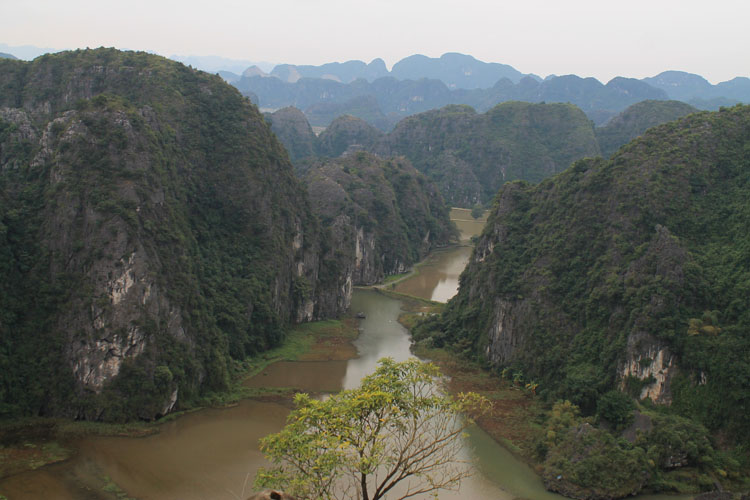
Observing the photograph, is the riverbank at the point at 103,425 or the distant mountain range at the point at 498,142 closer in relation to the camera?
the riverbank at the point at 103,425

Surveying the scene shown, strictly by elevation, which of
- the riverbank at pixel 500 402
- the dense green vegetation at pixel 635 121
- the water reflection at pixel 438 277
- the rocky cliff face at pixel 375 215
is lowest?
the water reflection at pixel 438 277

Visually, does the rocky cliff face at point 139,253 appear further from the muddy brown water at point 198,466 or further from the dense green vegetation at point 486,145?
the dense green vegetation at point 486,145

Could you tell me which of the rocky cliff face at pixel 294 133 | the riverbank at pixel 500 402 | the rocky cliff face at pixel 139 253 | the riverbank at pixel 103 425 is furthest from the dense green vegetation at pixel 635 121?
the riverbank at pixel 103 425

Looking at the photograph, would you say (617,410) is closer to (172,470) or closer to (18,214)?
(172,470)

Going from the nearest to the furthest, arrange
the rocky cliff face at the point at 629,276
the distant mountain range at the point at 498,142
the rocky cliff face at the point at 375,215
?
the rocky cliff face at the point at 629,276, the rocky cliff face at the point at 375,215, the distant mountain range at the point at 498,142

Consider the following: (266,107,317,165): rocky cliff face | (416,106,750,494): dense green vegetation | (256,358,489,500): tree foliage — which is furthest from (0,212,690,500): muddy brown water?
(266,107,317,165): rocky cliff face

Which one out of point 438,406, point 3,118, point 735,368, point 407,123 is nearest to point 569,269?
point 735,368

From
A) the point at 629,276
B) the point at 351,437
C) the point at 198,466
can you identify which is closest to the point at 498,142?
the point at 629,276
